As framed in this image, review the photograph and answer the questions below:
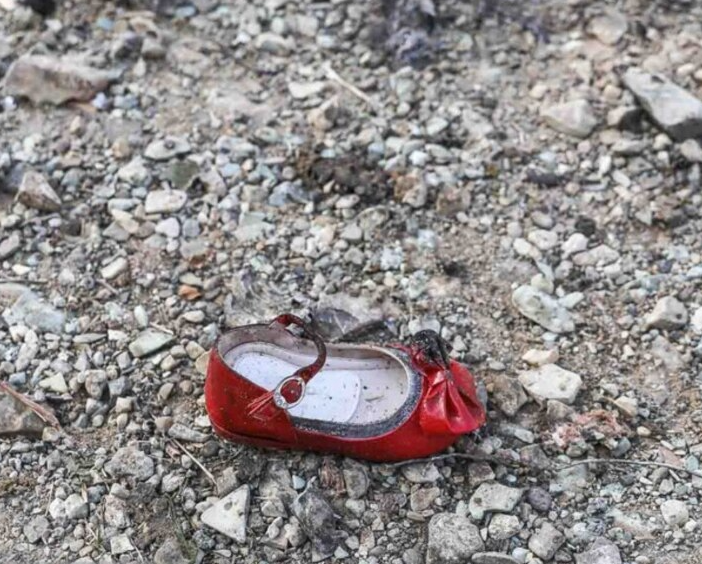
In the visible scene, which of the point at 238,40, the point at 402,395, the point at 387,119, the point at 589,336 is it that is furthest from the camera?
the point at 238,40

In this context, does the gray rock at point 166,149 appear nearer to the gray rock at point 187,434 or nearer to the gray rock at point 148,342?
the gray rock at point 148,342

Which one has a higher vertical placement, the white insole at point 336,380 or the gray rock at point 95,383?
the white insole at point 336,380

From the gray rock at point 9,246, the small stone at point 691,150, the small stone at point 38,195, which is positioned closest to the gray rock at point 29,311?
the gray rock at point 9,246

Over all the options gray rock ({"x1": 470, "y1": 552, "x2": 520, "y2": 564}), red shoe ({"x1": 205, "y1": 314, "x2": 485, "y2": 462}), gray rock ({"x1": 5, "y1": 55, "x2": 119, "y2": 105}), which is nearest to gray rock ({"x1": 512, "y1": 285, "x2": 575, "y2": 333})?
red shoe ({"x1": 205, "y1": 314, "x2": 485, "y2": 462})

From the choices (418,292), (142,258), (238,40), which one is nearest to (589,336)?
(418,292)

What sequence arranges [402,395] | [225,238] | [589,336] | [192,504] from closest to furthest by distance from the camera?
[192,504]
[402,395]
[589,336]
[225,238]

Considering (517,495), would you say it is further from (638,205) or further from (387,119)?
(387,119)
